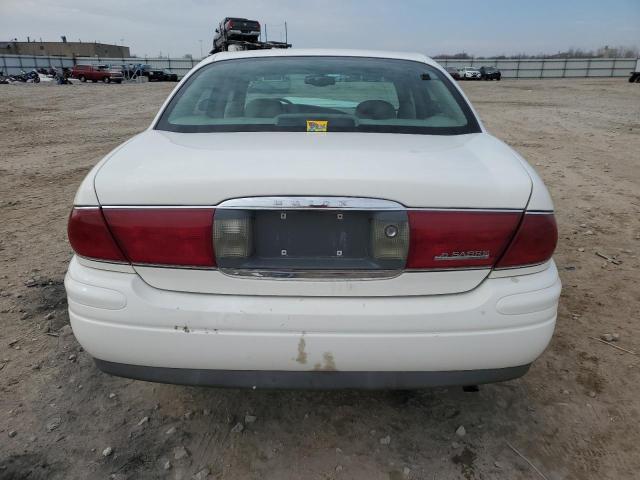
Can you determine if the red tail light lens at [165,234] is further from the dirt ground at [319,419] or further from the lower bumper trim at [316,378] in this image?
the dirt ground at [319,419]

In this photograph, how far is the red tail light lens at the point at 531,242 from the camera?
167 centimetres

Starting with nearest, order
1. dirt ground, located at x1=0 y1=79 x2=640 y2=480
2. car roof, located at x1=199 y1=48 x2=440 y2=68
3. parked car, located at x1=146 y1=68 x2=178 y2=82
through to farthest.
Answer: dirt ground, located at x1=0 y1=79 x2=640 y2=480 → car roof, located at x1=199 y1=48 x2=440 y2=68 → parked car, located at x1=146 y1=68 x2=178 y2=82

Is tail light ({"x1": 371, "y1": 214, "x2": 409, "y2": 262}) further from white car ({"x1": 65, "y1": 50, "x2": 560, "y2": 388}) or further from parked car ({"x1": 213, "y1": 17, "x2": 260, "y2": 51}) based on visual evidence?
parked car ({"x1": 213, "y1": 17, "x2": 260, "y2": 51})

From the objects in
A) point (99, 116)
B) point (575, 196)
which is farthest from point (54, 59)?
point (575, 196)

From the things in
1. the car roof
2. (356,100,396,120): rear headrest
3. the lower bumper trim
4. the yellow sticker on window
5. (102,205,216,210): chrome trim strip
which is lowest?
the lower bumper trim

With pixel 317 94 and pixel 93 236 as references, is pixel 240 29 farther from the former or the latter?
pixel 93 236

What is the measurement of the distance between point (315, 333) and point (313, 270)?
210 millimetres

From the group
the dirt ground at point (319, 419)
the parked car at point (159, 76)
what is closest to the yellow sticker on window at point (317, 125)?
the dirt ground at point (319, 419)

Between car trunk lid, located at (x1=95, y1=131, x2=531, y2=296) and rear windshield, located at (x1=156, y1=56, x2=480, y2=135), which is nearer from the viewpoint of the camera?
car trunk lid, located at (x1=95, y1=131, x2=531, y2=296)

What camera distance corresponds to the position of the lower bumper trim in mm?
1698

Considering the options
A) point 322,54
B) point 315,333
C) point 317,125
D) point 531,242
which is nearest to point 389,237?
point 315,333

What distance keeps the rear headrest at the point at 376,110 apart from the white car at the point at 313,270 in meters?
0.71

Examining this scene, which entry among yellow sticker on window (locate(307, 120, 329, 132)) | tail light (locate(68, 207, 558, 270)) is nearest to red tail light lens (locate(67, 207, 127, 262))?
tail light (locate(68, 207, 558, 270))

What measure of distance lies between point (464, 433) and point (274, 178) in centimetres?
143
